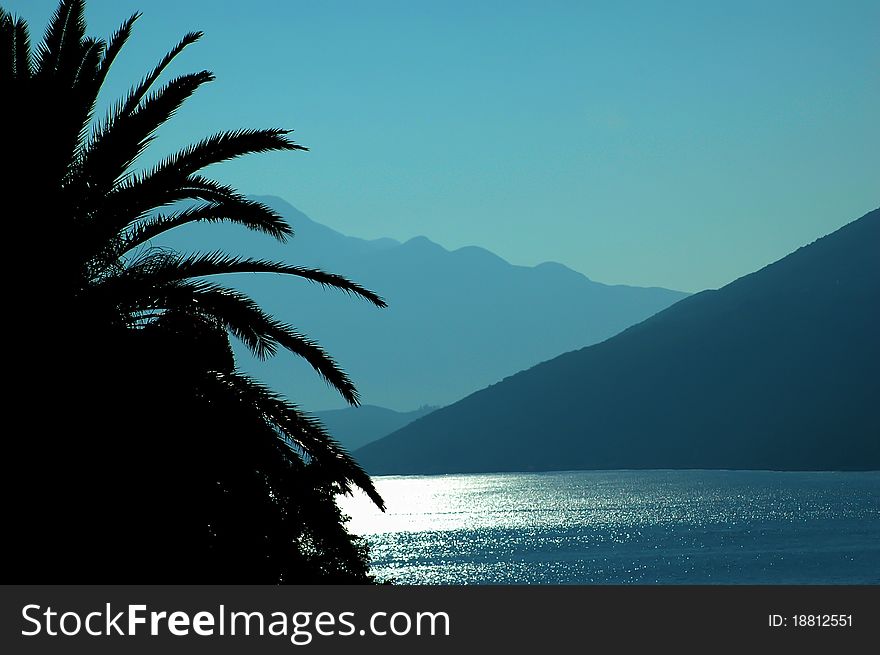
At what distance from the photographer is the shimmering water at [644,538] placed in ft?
270

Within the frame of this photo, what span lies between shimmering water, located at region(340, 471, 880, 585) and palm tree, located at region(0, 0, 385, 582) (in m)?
67.0

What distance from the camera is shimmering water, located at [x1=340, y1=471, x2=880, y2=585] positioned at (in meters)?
82.4

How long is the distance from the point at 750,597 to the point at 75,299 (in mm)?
6472

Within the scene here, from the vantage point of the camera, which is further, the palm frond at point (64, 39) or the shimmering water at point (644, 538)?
the shimmering water at point (644, 538)

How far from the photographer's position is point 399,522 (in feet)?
527

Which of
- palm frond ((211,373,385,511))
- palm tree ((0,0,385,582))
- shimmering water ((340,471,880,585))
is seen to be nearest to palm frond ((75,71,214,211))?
palm tree ((0,0,385,582))

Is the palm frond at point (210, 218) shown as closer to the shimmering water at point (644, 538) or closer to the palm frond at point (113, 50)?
the palm frond at point (113, 50)

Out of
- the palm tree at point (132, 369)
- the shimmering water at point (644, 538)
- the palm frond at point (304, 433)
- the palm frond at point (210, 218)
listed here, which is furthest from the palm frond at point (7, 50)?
the shimmering water at point (644, 538)

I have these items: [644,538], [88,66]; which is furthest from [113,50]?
[644,538]

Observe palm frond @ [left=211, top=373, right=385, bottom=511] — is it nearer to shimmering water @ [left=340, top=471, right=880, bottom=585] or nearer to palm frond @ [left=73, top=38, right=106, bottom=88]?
palm frond @ [left=73, top=38, right=106, bottom=88]

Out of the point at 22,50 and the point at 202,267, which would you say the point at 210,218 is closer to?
the point at 202,267

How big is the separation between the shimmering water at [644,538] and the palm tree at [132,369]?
67.0 metres

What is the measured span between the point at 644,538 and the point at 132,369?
108325mm

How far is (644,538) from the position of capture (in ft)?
371
